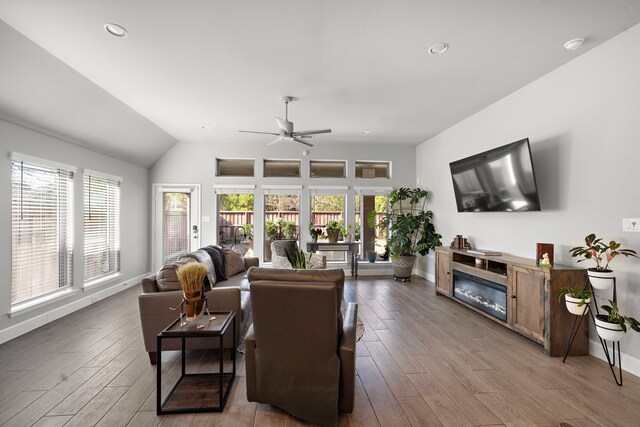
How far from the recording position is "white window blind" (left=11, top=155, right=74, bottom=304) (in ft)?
10.7

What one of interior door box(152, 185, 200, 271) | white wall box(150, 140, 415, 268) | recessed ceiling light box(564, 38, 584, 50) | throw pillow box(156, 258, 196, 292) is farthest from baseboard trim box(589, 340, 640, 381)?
interior door box(152, 185, 200, 271)

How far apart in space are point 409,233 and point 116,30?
18.0 feet

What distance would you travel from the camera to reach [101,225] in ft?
15.6

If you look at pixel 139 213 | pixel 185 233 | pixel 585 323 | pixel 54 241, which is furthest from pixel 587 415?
pixel 139 213

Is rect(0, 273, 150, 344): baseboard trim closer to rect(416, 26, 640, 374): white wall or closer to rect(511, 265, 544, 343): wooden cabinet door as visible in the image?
rect(511, 265, 544, 343): wooden cabinet door

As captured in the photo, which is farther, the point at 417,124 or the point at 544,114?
the point at 417,124

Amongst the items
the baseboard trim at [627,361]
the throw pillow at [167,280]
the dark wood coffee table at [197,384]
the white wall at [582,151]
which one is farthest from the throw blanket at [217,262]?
the baseboard trim at [627,361]

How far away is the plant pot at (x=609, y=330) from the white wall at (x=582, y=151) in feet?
1.14

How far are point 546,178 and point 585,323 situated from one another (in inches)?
61.3

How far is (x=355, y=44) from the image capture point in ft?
8.79

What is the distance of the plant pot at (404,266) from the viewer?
5.73 metres

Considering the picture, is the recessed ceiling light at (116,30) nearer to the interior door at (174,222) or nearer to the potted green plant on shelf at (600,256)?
the interior door at (174,222)

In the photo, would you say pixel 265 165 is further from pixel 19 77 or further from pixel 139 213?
pixel 19 77

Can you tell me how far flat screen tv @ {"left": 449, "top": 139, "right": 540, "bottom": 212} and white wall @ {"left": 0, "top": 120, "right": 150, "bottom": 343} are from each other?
5623 mm
